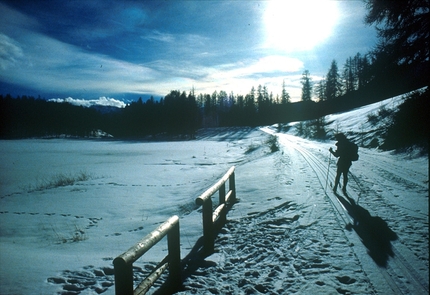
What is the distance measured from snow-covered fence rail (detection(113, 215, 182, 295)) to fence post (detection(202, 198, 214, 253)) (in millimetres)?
1218

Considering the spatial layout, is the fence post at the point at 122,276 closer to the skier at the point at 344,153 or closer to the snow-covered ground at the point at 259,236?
the snow-covered ground at the point at 259,236

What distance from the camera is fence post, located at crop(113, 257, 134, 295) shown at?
266 centimetres

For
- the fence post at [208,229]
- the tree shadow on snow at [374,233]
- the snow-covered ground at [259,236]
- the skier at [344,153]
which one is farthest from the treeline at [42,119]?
the tree shadow on snow at [374,233]

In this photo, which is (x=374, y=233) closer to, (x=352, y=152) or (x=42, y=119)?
(x=352, y=152)

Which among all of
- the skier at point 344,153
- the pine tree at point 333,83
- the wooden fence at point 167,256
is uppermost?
the pine tree at point 333,83

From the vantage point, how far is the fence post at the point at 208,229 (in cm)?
520

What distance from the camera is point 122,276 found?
8.84 ft

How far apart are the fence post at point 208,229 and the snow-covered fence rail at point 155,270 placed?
1.22 m

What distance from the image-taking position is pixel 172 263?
395 cm

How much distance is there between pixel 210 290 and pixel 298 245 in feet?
6.96

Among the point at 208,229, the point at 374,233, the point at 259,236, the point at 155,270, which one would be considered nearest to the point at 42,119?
the point at 208,229

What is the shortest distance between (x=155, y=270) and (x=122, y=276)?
2.80 ft

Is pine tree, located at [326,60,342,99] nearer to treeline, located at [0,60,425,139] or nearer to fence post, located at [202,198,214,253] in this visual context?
fence post, located at [202,198,214,253]

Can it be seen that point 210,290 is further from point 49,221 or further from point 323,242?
point 49,221
